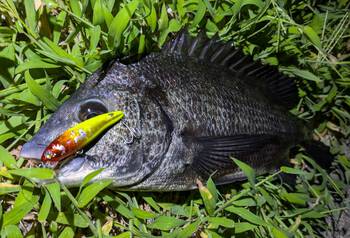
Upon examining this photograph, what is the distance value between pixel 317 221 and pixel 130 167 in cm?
144

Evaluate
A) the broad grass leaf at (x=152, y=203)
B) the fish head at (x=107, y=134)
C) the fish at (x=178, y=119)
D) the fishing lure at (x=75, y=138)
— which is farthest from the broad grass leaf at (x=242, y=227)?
the fishing lure at (x=75, y=138)

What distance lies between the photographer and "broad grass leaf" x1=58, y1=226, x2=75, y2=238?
1.79 meters

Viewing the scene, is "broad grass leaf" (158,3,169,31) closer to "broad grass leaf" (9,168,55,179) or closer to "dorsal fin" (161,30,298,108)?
"dorsal fin" (161,30,298,108)

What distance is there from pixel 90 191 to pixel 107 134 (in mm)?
218

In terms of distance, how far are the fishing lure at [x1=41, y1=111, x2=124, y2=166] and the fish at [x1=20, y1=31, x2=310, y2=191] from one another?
0.12ft

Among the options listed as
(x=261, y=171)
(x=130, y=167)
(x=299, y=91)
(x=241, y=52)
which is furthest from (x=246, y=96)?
(x=130, y=167)

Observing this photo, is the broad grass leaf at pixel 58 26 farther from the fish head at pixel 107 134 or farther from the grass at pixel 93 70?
the fish head at pixel 107 134

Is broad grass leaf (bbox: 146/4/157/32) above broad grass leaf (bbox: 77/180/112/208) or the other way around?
above

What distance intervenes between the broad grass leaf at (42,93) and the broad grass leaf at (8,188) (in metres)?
0.34

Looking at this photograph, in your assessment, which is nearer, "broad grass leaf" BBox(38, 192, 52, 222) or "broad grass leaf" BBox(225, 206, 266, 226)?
"broad grass leaf" BBox(38, 192, 52, 222)

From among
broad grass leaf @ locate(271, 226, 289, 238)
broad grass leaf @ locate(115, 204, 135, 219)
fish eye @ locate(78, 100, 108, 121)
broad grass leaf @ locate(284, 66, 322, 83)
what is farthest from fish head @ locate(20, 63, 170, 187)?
broad grass leaf @ locate(284, 66, 322, 83)

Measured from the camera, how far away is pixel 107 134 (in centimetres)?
162

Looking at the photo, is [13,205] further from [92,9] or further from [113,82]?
[92,9]

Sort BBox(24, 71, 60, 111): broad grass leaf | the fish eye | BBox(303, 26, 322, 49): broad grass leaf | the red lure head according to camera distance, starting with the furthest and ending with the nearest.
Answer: BBox(303, 26, 322, 49): broad grass leaf
BBox(24, 71, 60, 111): broad grass leaf
the fish eye
the red lure head
